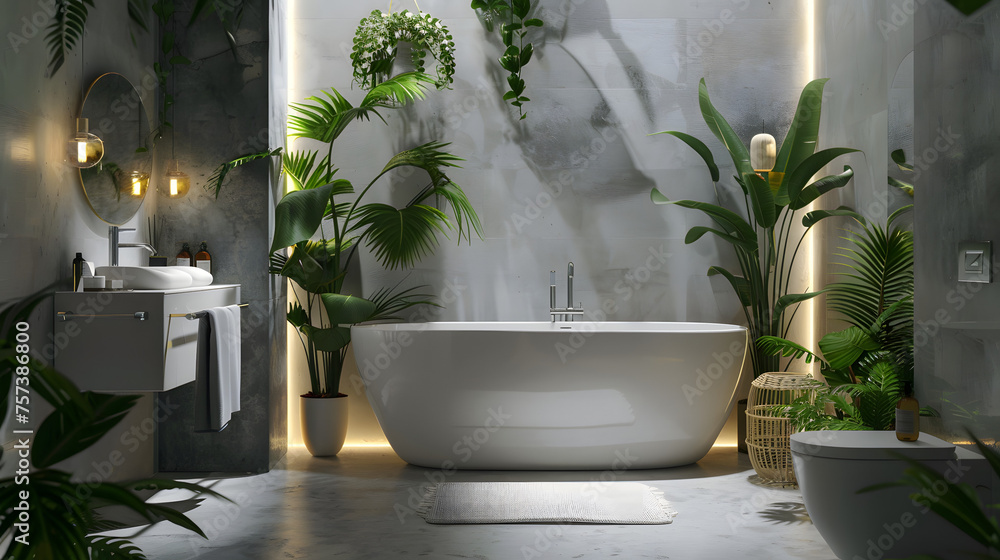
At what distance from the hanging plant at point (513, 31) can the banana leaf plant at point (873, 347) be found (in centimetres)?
180

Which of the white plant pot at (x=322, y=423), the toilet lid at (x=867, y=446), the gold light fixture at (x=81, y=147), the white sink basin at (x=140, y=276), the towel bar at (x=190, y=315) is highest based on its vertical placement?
the gold light fixture at (x=81, y=147)

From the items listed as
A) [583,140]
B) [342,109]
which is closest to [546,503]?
[583,140]

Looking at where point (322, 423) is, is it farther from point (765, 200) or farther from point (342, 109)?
point (765, 200)

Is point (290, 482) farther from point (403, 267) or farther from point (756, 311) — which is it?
point (756, 311)

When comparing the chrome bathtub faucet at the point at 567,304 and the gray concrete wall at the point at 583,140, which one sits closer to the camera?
the chrome bathtub faucet at the point at 567,304

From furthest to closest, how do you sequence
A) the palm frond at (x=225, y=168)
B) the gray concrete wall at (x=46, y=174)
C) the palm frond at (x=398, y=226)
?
the palm frond at (x=398, y=226) → the palm frond at (x=225, y=168) → the gray concrete wall at (x=46, y=174)

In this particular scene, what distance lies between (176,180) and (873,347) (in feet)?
10.1

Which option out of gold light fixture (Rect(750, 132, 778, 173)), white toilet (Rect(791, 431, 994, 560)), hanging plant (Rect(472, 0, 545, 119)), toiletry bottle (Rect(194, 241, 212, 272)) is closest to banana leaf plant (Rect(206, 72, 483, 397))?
toiletry bottle (Rect(194, 241, 212, 272))

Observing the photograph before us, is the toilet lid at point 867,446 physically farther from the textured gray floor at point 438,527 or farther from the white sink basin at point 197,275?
the white sink basin at point 197,275

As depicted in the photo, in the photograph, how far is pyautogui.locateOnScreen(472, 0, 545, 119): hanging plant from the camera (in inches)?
153

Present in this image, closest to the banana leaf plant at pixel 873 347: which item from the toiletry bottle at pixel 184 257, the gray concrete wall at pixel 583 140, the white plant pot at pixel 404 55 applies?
the gray concrete wall at pixel 583 140

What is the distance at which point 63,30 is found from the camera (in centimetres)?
273

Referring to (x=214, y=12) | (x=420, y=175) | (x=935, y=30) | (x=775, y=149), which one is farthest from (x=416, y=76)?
(x=935, y=30)

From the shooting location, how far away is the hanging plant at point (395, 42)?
12.5ft
